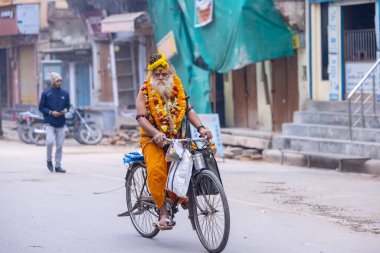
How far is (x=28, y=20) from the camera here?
35375mm

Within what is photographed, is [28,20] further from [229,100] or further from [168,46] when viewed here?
[229,100]

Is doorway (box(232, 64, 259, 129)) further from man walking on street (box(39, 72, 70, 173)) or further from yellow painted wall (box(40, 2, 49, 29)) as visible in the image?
yellow painted wall (box(40, 2, 49, 29))

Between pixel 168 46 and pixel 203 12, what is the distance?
2.96m

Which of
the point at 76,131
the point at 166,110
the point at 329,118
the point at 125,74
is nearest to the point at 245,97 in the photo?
the point at 76,131

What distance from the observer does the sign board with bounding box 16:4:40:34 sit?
115 ft

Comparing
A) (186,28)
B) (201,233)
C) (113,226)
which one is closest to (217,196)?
(201,233)

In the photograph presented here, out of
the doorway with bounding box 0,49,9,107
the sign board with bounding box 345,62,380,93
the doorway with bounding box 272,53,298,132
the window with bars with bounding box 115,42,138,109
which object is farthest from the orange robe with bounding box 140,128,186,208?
the doorway with bounding box 0,49,9,107

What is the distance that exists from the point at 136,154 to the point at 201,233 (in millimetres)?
1355

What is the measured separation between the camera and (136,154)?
941 centimetres

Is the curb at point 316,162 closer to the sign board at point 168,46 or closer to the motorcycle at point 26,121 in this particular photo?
the sign board at point 168,46

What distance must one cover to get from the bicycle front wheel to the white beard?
96 centimetres

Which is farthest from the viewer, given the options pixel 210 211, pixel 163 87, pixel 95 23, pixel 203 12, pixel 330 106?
pixel 95 23

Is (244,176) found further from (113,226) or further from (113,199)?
(113,226)

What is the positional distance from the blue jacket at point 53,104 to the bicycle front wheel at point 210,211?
26.2 ft
